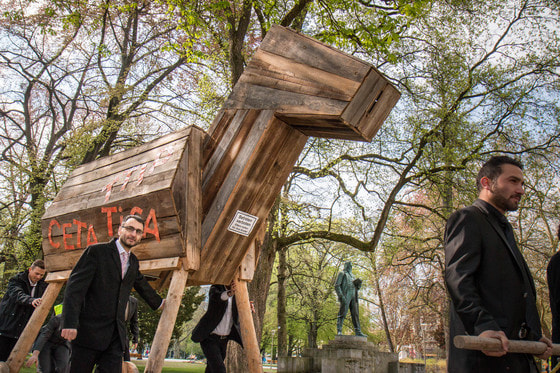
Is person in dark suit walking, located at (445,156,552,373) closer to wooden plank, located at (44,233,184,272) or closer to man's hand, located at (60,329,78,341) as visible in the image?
wooden plank, located at (44,233,184,272)

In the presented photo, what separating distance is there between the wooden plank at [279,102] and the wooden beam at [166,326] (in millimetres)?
1868

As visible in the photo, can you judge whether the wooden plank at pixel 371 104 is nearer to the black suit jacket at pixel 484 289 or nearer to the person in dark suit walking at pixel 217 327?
the black suit jacket at pixel 484 289

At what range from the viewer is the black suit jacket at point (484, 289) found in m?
2.60

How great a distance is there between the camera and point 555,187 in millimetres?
16578

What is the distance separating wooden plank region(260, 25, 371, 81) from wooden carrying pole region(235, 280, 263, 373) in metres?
2.62

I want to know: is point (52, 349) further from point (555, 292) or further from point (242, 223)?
point (555, 292)

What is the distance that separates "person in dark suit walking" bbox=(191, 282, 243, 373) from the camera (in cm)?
609

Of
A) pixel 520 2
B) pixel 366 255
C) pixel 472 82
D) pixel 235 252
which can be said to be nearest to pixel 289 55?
pixel 235 252

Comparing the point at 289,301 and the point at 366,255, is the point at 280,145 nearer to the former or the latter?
the point at 366,255

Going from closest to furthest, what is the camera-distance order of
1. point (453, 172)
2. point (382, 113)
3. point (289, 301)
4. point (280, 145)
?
point (382, 113)
point (280, 145)
point (453, 172)
point (289, 301)

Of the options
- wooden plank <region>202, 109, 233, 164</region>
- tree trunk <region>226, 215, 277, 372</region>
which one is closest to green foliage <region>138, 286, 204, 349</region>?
tree trunk <region>226, 215, 277, 372</region>

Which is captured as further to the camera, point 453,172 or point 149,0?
point 149,0

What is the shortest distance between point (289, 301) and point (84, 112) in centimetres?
2001

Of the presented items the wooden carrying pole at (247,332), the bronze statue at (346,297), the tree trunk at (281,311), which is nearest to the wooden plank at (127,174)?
the wooden carrying pole at (247,332)
